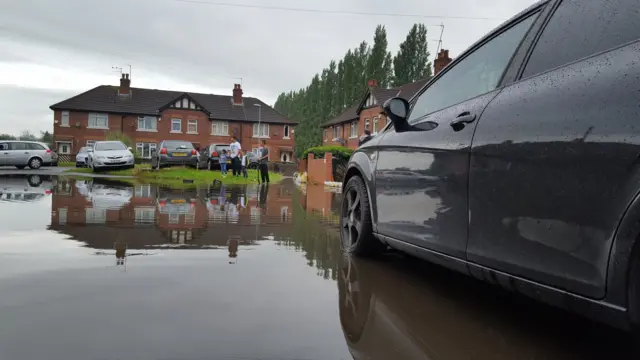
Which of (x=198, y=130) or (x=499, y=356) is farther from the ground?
(x=198, y=130)

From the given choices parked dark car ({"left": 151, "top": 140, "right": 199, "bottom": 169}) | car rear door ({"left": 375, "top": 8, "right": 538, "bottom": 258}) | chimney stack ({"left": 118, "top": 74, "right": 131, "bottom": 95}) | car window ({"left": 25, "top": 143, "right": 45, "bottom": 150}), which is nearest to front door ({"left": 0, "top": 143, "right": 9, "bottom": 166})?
car window ({"left": 25, "top": 143, "right": 45, "bottom": 150})

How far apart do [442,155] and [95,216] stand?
5297mm

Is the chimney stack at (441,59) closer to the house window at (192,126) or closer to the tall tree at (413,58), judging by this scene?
the tall tree at (413,58)

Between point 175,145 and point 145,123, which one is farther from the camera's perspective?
point 145,123

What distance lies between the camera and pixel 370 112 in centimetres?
4075

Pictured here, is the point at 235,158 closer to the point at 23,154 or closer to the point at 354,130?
the point at 23,154

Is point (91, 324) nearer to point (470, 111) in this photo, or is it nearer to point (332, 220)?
point (470, 111)

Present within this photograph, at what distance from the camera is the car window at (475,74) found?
2.77 meters

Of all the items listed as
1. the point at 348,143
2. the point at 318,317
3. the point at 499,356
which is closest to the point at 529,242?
the point at 499,356

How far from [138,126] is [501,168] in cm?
5241

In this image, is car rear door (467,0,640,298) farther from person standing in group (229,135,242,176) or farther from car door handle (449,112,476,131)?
person standing in group (229,135,242,176)

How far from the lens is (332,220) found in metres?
7.14

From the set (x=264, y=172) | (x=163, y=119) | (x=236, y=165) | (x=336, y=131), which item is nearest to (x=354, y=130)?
(x=336, y=131)

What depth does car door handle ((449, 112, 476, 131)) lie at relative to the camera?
2.64 metres
